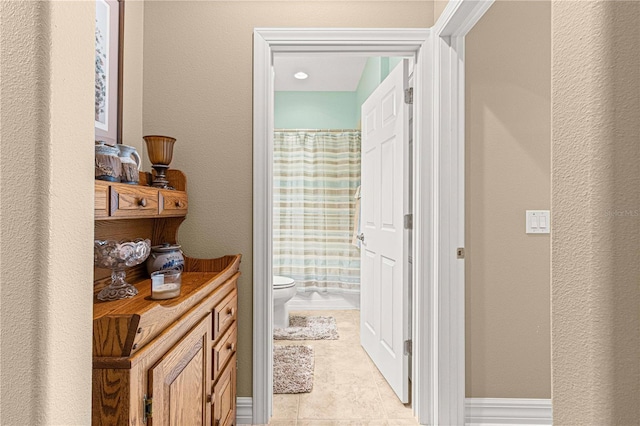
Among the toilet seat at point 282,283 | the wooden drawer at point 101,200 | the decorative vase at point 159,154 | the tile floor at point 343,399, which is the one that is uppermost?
the decorative vase at point 159,154

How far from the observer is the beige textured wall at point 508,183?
1808 millimetres

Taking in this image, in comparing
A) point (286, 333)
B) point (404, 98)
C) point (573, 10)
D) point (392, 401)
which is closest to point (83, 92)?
point (573, 10)

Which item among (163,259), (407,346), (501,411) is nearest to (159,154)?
(163,259)

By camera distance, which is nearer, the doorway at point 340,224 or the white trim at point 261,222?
the white trim at point 261,222

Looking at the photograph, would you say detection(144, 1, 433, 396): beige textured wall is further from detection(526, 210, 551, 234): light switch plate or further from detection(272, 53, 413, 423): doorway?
detection(526, 210, 551, 234): light switch plate

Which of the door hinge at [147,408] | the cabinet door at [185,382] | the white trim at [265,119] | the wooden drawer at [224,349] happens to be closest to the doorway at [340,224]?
the white trim at [265,119]

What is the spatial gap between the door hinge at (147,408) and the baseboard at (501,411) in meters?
1.08

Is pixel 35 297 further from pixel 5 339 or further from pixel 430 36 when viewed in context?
pixel 430 36

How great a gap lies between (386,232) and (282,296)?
1249 millimetres

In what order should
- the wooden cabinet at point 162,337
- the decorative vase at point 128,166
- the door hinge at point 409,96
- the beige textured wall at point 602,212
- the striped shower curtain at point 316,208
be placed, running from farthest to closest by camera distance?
the striped shower curtain at point 316,208 < the door hinge at point 409,96 < the decorative vase at point 128,166 < the wooden cabinet at point 162,337 < the beige textured wall at point 602,212

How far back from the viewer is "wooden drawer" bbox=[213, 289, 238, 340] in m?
1.39

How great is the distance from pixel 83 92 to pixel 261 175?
1.15 m

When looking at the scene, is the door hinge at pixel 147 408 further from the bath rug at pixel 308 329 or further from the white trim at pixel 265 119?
the bath rug at pixel 308 329

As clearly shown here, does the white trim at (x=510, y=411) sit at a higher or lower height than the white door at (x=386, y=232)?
lower
